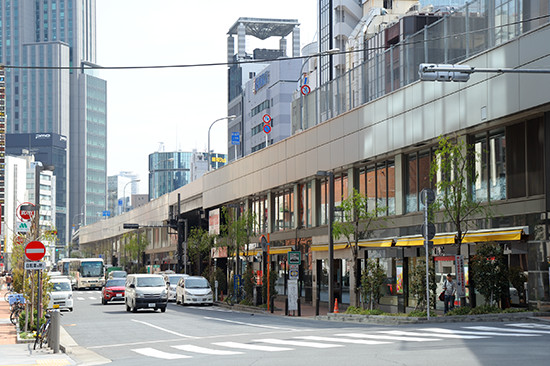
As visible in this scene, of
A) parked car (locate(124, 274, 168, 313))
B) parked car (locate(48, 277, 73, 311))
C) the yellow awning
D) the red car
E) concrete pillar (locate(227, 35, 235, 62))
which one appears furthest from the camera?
concrete pillar (locate(227, 35, 235, 62))

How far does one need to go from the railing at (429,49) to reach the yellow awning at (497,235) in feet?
22.8

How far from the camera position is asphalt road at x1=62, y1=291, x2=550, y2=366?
1647 centimetres

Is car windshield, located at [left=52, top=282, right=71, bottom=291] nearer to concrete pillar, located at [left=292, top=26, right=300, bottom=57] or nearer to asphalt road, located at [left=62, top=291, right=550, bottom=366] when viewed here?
asphalt road, located at [left=62, top=291, right=550, bottom=366]

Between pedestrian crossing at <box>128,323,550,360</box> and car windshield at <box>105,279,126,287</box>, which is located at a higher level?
pedestrian crossing at <box>128,323,550,360</box>

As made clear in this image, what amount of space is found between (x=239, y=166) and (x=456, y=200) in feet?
126

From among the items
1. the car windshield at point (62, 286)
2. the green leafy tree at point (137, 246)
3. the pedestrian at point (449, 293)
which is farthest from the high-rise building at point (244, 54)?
the pedestrian at point (449, 293)

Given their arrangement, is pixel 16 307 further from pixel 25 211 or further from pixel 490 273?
pixel 490 273

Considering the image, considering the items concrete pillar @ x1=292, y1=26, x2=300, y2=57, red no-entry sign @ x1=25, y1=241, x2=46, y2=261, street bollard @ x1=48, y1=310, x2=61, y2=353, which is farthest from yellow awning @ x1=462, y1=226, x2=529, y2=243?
concrete pillar @ x1=292, y1=26, x2=300, y2=57

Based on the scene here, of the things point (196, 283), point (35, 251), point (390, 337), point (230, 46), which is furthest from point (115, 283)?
point (230, 46)

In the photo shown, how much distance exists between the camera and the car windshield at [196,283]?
173ft

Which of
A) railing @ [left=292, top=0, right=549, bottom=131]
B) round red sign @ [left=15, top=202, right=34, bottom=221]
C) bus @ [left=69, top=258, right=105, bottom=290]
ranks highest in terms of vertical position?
railing @ [left=292, top=0, right=549, bottom=131]

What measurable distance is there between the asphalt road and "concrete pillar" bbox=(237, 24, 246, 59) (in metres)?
132

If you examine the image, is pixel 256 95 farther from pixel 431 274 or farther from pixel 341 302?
pixel 431 274

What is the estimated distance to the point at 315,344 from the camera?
20.8m
